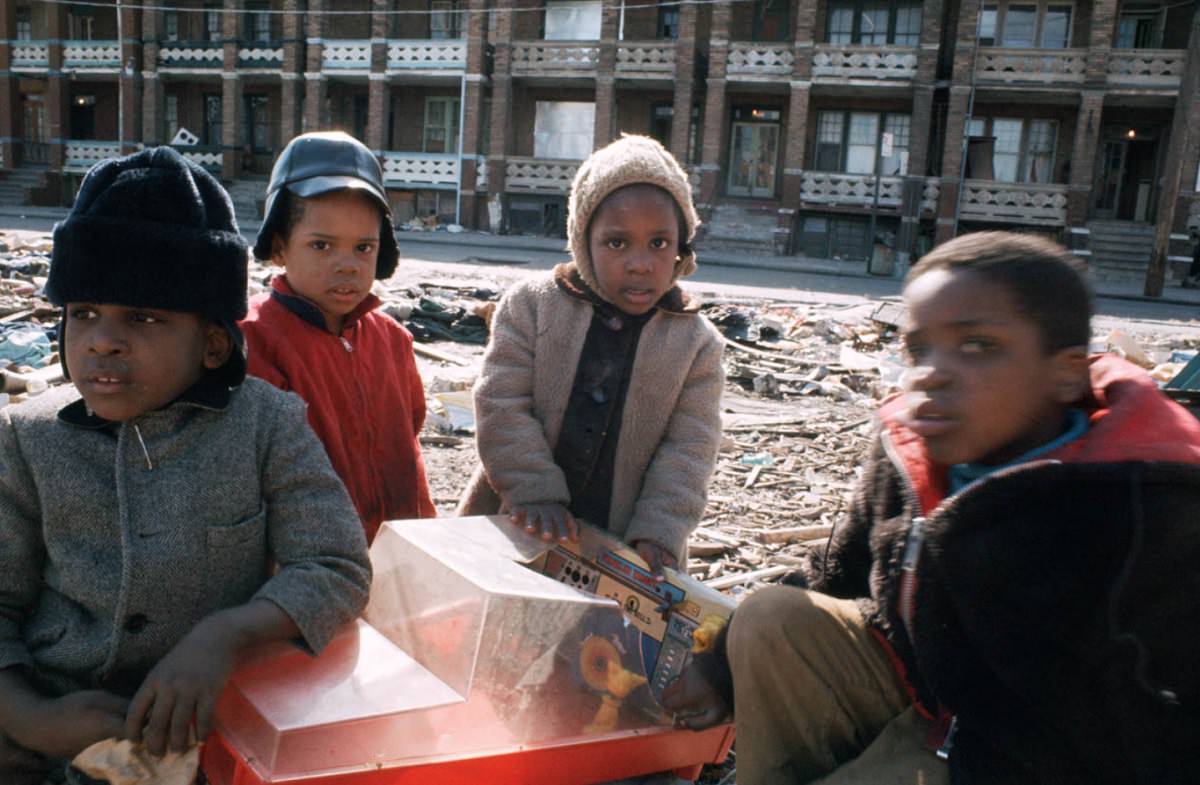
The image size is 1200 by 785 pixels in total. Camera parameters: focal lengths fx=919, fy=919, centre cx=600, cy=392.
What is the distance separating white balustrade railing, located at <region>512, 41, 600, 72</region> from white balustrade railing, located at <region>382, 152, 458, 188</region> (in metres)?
4.02

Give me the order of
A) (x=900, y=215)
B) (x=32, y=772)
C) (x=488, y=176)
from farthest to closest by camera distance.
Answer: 1. (x=488, y=176)
2. (x=900, y=215)
3. (x=32, y=772)

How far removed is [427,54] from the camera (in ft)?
105

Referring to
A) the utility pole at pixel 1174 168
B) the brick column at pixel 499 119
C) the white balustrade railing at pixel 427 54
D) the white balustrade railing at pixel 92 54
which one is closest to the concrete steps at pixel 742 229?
the brick column at pixel 499 119

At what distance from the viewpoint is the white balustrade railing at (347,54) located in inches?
1282

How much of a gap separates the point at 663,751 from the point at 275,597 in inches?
43.6

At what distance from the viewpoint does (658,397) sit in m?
3.05

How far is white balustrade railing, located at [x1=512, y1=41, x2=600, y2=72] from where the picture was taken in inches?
1193

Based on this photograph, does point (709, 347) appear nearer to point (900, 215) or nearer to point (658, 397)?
point (658, 397)

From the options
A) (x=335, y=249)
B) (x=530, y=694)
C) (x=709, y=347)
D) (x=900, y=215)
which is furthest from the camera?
(x=900, y=215)

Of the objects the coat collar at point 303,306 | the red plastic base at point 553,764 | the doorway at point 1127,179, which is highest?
the doorway at point 1127,179

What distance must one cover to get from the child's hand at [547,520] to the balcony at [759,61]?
28020 millimetres

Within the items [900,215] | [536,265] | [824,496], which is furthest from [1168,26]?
[824,496]

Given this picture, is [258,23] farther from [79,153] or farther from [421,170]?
[421,170]

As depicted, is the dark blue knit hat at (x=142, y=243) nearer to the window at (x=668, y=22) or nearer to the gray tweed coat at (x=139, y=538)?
the gray tweed coat at (x=139, y=538)
